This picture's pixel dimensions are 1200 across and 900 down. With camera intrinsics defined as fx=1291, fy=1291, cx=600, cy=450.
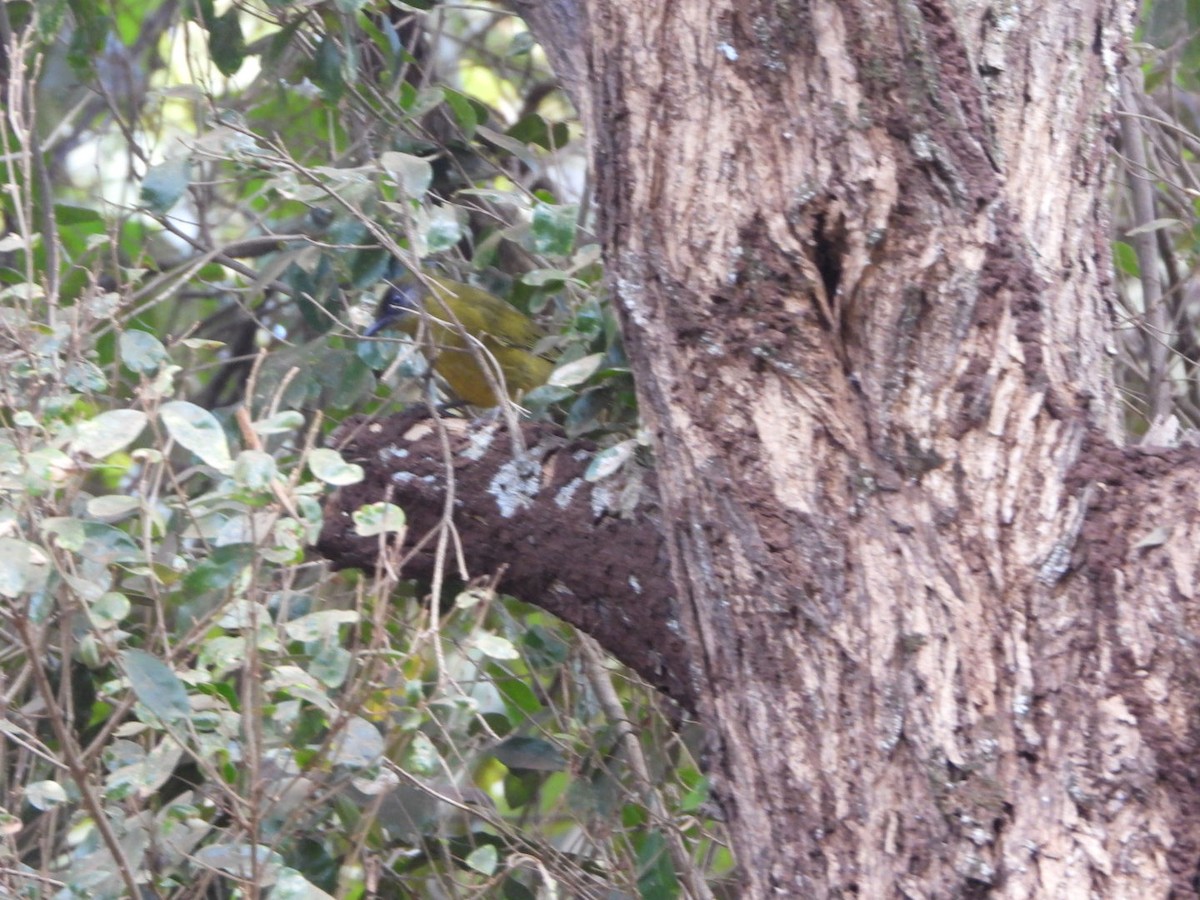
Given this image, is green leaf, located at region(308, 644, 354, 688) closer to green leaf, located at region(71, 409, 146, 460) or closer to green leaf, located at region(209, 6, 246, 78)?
green leaf, located at region(71, 409, 146, 460)

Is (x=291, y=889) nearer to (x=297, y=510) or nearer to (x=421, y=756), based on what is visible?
(x=421, y=756)

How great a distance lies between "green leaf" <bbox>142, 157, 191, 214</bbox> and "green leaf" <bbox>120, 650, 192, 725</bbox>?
0.82 meters

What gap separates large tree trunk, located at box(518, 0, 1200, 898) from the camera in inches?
57.1

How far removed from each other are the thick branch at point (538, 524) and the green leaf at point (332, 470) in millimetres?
209

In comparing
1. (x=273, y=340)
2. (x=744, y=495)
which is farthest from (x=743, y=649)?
(x=273, y=340)

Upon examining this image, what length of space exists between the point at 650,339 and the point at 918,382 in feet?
1.12

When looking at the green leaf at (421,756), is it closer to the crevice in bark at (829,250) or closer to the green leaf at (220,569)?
the green leaf at (220,569)

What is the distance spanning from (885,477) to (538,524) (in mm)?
741

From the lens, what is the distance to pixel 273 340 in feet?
11.1

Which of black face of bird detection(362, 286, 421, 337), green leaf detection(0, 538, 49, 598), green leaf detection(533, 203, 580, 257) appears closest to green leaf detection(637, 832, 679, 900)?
green leaf detection(533, 203, 580, 257)

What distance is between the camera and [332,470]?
1.69 meters

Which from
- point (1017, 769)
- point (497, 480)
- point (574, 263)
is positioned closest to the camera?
point (1017, 769)

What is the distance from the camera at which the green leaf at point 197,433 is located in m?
1.64

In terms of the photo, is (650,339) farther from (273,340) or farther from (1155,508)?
(273,340)
